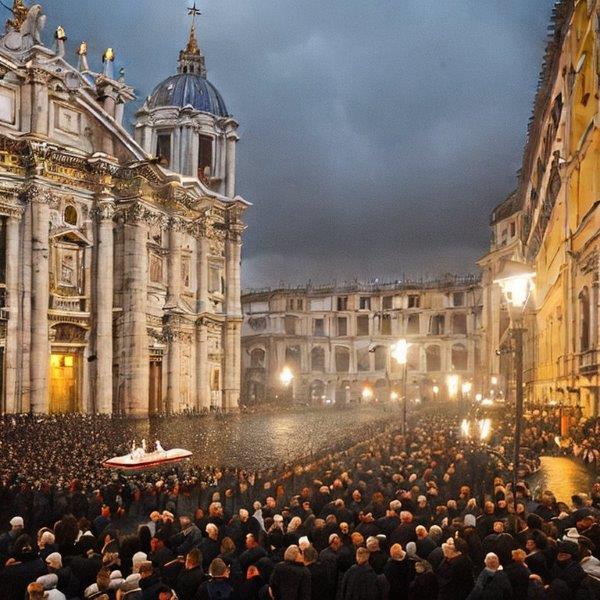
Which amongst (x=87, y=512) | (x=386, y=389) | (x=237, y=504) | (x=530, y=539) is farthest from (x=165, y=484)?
(x=386, y=389)

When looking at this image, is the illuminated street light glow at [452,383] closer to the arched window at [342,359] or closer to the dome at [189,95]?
the arched window at [342,359]

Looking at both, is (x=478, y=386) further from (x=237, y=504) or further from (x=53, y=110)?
(x=237, y=504)

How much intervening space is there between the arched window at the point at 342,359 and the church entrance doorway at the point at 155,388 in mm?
49396

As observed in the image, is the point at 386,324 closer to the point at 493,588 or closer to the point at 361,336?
the point at 361,336

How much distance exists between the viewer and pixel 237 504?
16.9 meters


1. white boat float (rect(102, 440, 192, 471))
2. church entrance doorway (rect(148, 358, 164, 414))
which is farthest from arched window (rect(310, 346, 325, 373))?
white boat float (rect(102, 440, 192, 471))

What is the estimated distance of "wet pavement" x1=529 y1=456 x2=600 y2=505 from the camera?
17.5 m

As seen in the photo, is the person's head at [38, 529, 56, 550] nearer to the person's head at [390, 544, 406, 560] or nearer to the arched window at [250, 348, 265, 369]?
the person's head at [390, 544, 406, 560]

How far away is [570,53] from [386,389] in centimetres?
5962

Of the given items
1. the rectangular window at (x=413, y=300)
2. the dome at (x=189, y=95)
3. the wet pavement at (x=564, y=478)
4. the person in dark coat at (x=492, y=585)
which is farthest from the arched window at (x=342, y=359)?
the person in dark coat at (x=492, y=585)

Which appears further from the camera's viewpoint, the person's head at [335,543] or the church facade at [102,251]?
the church facade at [102,251]

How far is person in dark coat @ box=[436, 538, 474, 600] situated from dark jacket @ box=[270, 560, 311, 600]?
1659 millimetres

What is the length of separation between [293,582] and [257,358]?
73.8 metres

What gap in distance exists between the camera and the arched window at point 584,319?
25047 mm
